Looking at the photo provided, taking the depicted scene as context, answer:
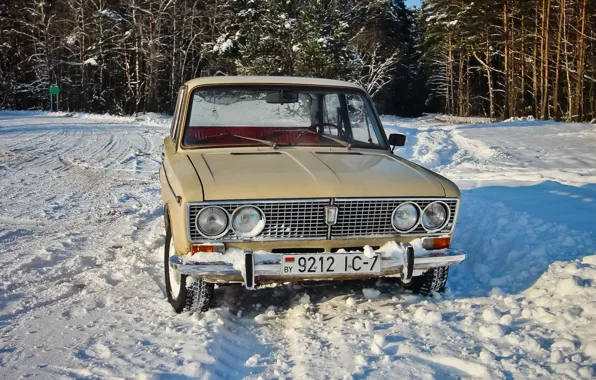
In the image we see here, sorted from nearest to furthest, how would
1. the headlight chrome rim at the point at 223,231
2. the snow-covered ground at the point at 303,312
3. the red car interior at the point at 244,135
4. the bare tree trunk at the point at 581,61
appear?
the snow-covered ground at the point at 303,312 → the headlight chrome rim at the point at 223,231 → the red car interior at the point at 244,135 → the bare tree trunk at the point at 581,61

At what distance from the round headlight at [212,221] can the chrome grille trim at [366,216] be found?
740mm

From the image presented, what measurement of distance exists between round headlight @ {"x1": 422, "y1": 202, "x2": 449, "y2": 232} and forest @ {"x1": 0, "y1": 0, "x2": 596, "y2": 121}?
86.3 feet

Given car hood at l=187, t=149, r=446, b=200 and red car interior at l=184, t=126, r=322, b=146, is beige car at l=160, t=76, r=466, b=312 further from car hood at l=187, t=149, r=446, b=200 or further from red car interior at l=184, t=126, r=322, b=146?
red car interior at l=184, t=126, r=322, b=146

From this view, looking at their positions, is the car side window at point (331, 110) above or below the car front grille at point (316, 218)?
above

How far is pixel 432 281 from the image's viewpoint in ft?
14.0

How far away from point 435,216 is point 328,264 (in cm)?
89

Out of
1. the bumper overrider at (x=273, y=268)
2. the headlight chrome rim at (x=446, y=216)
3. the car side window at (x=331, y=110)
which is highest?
the car side window at (x=331, y=110)

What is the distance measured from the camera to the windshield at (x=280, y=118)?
16.3 ft

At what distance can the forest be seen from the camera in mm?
31547

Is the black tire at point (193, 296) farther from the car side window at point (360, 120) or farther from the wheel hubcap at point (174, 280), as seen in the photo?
the car side window at point (360, 120)

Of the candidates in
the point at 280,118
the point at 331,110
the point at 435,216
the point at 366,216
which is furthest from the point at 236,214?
the point at 331,110

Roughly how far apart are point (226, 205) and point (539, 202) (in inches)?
201

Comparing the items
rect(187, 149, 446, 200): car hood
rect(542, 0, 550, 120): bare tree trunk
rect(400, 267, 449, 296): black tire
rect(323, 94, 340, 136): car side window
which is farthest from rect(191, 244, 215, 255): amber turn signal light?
rect(542, 0, 550, 120): bare tree trunk

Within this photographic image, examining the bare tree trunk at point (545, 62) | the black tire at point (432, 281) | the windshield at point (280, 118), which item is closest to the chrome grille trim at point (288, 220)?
the black tire at point (432, 281)
